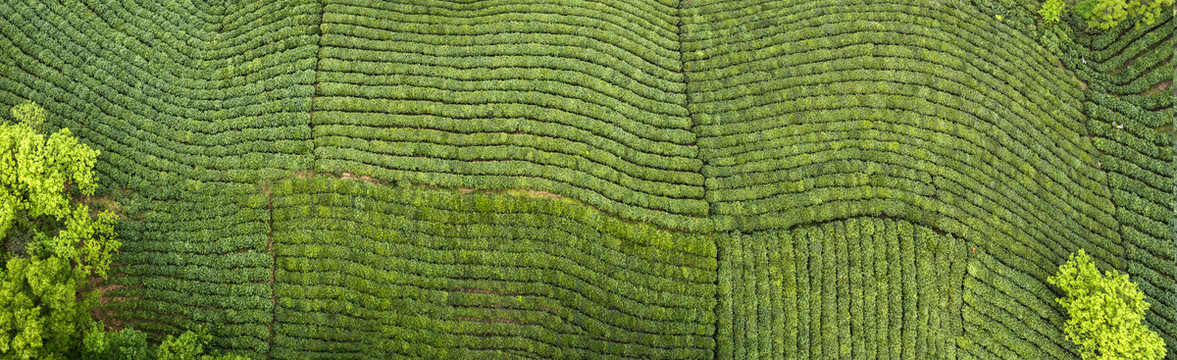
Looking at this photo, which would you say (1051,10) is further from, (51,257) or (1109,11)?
(51,257)

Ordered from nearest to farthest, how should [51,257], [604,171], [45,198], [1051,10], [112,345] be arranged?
[51,257] < [112,345] < [45,198] < [604,171] < [1051,10]

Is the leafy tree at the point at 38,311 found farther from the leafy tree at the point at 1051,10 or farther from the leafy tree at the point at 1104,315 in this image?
the leafy tree at the point at 1051,10

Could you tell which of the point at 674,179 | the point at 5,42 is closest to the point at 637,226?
the point at 674,179

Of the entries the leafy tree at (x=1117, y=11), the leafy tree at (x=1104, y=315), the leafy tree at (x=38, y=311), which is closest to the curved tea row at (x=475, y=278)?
the leafy tree at (x=38, y=311)

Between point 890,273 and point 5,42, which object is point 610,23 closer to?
point 890,273

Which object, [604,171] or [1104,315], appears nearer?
[1104,315]

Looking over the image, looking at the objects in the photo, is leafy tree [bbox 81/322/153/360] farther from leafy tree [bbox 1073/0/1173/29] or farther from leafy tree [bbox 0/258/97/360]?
leafy tree [bbox 1073/0/1173/29]

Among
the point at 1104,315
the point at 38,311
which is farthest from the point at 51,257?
the point at 1104,315
